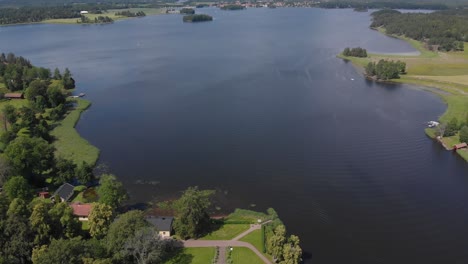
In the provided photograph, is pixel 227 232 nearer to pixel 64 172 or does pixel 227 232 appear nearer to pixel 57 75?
pixel 64 172

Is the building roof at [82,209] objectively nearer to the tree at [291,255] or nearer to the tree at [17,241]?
the tree at [17,241]

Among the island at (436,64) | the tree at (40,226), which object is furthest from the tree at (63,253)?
the island at (436,64)

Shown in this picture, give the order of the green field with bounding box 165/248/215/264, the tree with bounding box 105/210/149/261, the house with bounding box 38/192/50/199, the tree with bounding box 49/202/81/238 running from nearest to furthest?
1. the tree with bounding box 105/210/149/261
2. the green field with bounding box 165/248/215/264
3. the tree with bounding box 49/202/81/238
4. the house with bounding box 38/192/50/199

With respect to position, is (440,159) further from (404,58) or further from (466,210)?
(404,58)

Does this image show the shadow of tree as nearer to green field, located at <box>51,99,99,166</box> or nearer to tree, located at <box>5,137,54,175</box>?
tree, located at <box>5,137,54,175</box>

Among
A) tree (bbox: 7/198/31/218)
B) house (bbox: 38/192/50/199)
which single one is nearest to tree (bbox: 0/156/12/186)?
house (bbox: 38/192/50/199)

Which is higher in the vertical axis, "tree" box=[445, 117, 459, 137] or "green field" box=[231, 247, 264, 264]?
"tree" box=[445, 117, 459, 137]
